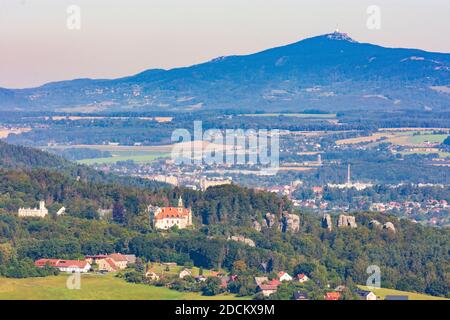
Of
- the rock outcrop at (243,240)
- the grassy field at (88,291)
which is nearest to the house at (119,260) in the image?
the grassy field at (88,291)

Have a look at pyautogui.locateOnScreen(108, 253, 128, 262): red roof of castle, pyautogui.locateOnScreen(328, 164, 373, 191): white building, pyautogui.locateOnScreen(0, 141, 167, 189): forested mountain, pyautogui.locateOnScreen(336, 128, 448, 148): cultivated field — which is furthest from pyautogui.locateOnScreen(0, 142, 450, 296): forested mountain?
pyautogui.locateOnScreen(336, 128, 448, 148): cultivated field

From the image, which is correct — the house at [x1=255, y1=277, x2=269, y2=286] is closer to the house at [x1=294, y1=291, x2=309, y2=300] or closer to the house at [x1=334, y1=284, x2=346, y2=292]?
Answer: the house at [x1=294, y1=291, x2=309, y2=300]

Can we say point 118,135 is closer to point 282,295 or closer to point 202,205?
point 202,205

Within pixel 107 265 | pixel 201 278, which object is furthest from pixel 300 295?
pixel 107 265

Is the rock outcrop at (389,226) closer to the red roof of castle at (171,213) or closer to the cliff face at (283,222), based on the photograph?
the cliff face at (283,222)

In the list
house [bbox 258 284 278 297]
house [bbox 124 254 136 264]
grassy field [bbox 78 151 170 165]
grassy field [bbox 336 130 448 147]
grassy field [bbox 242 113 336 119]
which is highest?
house [bbox 258 284 278 297]
